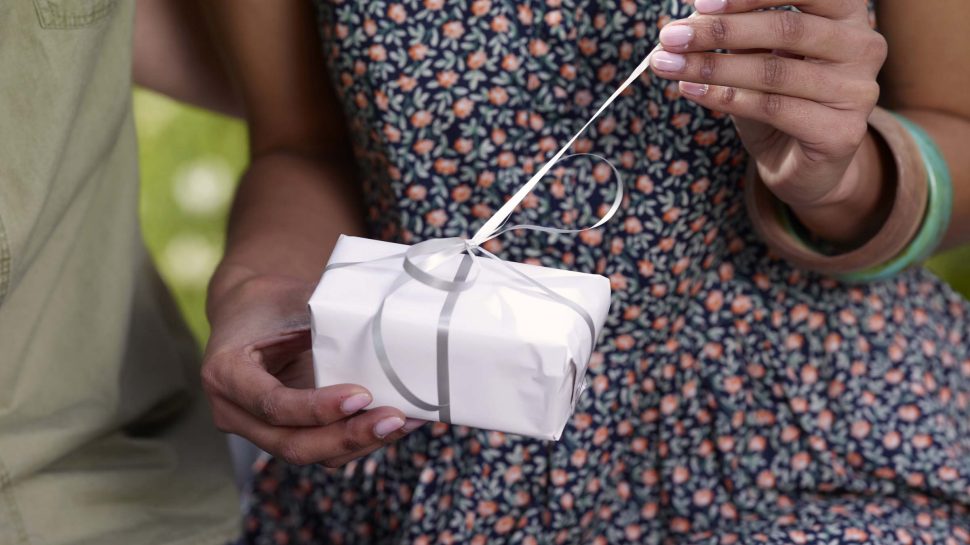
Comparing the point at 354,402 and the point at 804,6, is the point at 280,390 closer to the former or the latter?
the point at 354,402

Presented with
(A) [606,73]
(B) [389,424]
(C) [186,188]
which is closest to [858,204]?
(A) [606,73]

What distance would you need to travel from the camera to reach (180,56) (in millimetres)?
1146

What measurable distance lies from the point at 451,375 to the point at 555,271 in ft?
0.34

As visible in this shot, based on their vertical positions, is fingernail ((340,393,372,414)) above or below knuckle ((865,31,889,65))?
below

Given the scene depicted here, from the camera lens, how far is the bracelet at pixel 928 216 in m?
0.83

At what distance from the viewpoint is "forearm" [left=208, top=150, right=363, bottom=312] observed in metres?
0.92

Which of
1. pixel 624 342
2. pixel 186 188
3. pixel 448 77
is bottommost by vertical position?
pixel 186 188

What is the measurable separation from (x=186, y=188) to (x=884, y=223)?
4.82ft

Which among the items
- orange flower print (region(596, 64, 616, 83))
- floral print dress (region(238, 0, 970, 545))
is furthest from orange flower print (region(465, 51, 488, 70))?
orange flower print (region(596, 64, 616, 83))

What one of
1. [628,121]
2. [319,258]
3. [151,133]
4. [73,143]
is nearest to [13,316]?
[73,143]

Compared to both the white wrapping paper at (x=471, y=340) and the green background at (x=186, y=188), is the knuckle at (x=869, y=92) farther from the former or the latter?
the green background at (x=186, y=188)

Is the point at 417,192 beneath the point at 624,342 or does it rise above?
above

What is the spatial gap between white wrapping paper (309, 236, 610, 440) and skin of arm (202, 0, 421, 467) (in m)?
0.03

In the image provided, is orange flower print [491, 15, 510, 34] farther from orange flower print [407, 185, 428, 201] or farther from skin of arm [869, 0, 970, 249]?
skin of arm [869, 0, 970, 249]
